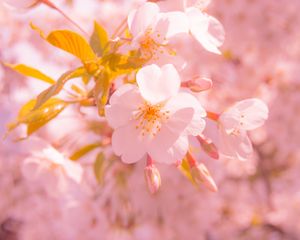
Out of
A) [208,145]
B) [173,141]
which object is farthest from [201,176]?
[173,141]

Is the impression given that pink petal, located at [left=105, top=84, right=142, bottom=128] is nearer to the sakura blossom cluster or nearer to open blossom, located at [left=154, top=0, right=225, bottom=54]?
the sakura blossom cluster

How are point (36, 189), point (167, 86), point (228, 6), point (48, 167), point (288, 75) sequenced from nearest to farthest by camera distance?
point (167, 86) → point (48, 167) → point (36, 189) → point (228, 6) → point (288, 75)

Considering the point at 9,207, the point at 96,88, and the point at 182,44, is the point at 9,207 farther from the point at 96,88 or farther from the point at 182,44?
the point at 96,88

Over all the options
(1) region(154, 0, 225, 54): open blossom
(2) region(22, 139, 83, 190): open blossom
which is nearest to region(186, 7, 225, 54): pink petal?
(1) region(154, 0, 225, 54): open blossom

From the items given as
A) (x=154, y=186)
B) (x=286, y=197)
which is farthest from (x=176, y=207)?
(x=154, y=186)

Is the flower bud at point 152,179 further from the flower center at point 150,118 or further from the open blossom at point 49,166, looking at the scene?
the open blossom at point 49,166

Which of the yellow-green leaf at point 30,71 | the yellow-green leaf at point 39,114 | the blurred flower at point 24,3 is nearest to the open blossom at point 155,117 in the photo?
the yellow-green leaf at point 39,114
